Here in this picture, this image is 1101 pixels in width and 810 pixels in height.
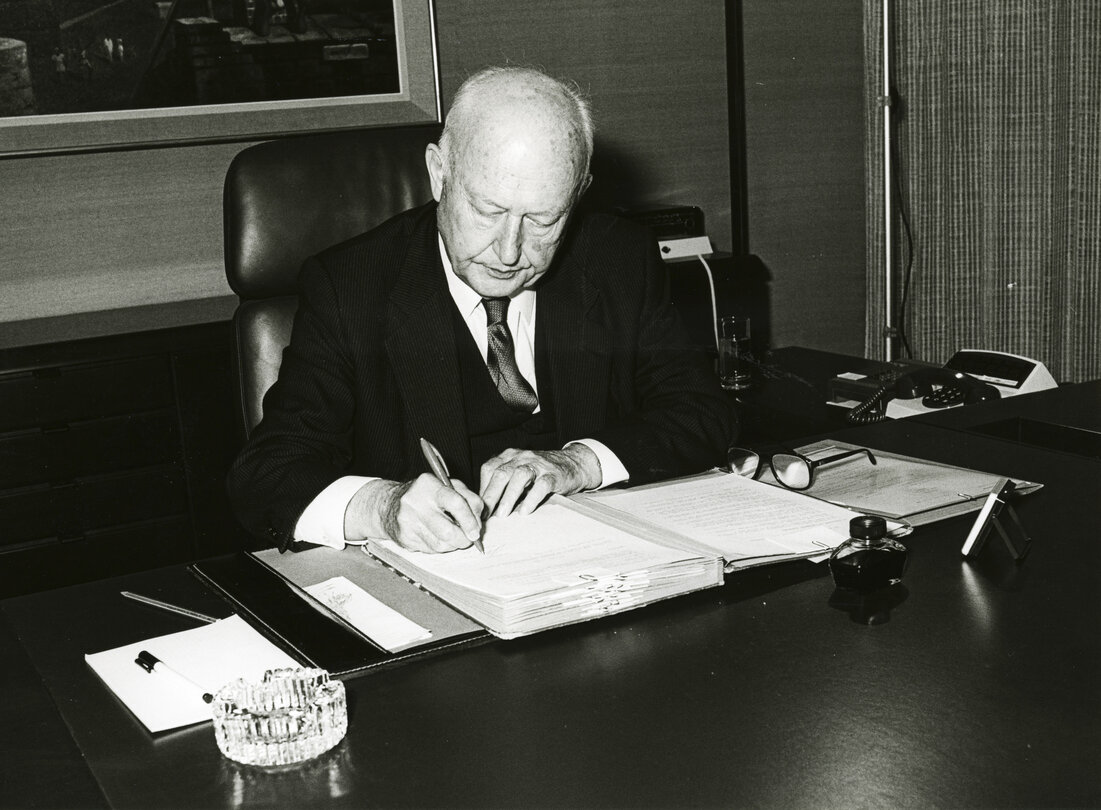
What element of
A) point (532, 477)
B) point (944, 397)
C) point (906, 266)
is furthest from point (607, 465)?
point (906, 266)

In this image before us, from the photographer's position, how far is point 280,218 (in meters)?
1.80

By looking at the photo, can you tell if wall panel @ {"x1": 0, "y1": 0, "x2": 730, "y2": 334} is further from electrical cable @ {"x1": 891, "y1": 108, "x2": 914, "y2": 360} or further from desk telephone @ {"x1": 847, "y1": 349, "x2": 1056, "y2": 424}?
desk telephone @ {"x1": 847, "y1": 349, "x2": 1056, "y2": 424}

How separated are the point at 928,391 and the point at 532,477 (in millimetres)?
1126

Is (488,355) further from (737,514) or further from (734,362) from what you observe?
(734,362)

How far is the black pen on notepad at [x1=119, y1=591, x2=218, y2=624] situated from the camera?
1150mm

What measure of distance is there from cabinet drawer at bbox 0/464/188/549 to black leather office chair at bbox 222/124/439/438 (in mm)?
876


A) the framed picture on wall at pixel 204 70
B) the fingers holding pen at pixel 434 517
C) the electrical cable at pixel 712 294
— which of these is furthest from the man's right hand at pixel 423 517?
the framed picture on wall at pixel 204 70

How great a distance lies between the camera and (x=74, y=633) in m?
1.14

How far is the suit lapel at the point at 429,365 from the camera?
5.60 feet

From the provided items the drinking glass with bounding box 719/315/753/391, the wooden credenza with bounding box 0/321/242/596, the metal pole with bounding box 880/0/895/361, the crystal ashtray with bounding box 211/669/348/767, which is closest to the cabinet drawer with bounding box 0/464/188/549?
the wooden credenza with bounding box 0/321/242/596

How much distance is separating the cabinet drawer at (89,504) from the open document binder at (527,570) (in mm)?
1356

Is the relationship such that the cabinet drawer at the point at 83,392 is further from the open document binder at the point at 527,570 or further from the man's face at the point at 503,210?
the open document binder at the point at 527,570

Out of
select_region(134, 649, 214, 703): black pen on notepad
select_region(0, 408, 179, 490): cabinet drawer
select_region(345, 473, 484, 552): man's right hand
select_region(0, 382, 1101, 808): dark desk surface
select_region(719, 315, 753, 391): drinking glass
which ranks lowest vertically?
select_region(0, 408, 179, 490): cabinet drawer

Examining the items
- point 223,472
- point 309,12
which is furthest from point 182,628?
point 309,12
